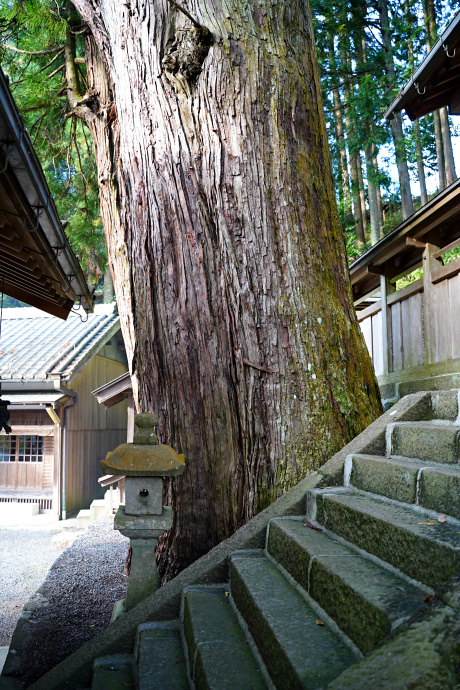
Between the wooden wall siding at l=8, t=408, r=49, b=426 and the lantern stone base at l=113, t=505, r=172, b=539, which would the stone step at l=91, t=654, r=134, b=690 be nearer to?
the lantern stone base at l=113, t=505, r=172, b=539

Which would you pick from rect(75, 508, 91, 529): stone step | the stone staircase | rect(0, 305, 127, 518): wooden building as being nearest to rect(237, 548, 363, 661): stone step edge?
the stone staircase

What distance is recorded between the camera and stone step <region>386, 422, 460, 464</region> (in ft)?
7.95

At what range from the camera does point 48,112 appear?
721 cm

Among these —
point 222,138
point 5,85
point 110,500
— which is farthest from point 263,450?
point 110,500

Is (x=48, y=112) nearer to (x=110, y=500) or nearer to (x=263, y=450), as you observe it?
(x=263, y=450)

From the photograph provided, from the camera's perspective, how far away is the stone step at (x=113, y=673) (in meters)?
2.43

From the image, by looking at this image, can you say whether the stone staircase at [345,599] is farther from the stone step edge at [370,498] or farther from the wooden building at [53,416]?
the wooden building at [53,416]

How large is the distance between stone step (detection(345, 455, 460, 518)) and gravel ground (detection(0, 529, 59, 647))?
4.40 meters

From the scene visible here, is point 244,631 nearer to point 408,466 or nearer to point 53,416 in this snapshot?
point 408,466

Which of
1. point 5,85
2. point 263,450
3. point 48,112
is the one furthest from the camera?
point 48,112

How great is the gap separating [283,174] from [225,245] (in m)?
0.67

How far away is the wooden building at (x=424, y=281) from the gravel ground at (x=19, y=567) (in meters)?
5.32

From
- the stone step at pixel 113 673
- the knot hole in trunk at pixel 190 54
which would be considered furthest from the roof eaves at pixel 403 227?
the stone step at pixel 113 673

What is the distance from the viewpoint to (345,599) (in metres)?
1.84
